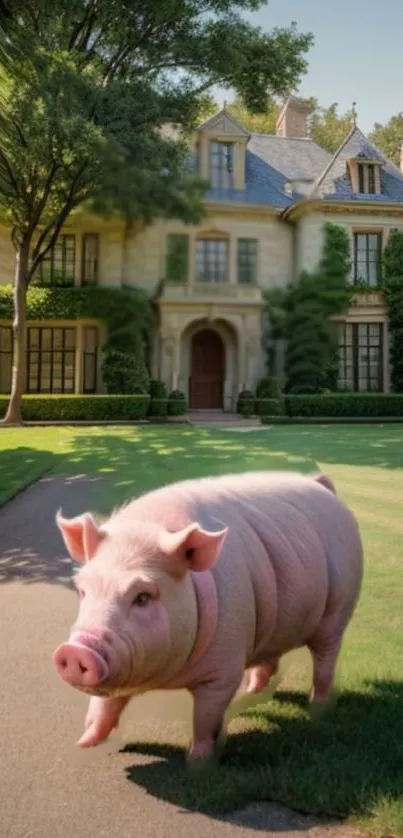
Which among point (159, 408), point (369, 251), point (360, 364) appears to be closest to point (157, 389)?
point (159, 408)

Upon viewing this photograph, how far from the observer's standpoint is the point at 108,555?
1433 millimetres

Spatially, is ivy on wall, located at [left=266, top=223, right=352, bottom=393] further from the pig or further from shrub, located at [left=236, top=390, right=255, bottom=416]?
the pig

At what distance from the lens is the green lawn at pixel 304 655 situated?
1521 millimetres

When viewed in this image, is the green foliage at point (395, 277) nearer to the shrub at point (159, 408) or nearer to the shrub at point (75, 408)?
the shrub at point (75, 408)

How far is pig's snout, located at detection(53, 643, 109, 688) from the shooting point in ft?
4.11

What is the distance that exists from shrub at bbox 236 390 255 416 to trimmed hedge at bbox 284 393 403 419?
18 centimetres

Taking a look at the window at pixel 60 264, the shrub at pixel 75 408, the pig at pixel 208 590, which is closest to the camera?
the pig at pixel 208 590

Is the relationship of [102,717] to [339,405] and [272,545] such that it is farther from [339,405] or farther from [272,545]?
[339,405]

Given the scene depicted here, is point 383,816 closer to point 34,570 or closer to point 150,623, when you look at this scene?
point 150,623

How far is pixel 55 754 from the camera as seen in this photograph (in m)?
1.70

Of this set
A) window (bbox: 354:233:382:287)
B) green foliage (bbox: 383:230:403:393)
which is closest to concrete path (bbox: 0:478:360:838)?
green foliage (bbox: 383:230:403:393)

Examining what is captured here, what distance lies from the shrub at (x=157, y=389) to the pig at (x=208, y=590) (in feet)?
3.18

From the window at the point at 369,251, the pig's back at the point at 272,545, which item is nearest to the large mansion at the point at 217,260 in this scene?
the pig's back at the point at 272,545

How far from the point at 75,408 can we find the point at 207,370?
0.69 metres
